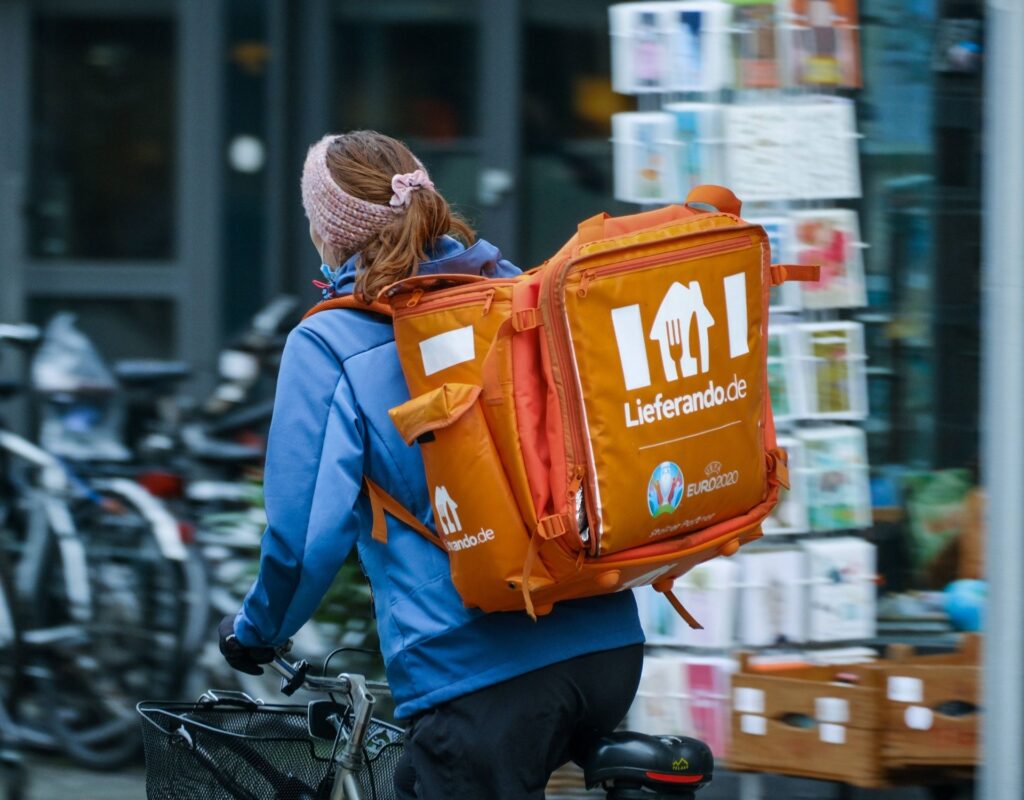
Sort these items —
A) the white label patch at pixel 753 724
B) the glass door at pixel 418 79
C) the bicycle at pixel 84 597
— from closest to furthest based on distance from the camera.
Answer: the white label patch at pixel 753 724
the bicycle at pixel 84 597
the glass door at pixel 418 79

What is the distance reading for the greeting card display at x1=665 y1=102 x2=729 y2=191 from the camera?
173 inches

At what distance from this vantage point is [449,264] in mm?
2723

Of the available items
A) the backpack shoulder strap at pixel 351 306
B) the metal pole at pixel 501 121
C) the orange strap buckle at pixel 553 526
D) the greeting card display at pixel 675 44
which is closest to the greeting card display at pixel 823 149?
the greeting card display at pixel 675 44

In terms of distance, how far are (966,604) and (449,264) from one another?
218 cm

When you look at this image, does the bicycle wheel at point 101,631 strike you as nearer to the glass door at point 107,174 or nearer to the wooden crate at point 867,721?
the glass door at point 107,174

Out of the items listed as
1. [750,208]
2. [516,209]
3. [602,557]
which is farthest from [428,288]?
[516,209]

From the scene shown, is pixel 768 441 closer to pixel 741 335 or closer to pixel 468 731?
pixel 741 335

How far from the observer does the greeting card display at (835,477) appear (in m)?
4.45

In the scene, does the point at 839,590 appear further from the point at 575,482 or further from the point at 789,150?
the point at 575,482

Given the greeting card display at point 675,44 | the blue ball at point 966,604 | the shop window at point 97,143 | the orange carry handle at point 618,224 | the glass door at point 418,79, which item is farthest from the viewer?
the shop window at point 97,143

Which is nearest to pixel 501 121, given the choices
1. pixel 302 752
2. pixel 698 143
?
pixel 698 143

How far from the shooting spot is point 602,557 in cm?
253

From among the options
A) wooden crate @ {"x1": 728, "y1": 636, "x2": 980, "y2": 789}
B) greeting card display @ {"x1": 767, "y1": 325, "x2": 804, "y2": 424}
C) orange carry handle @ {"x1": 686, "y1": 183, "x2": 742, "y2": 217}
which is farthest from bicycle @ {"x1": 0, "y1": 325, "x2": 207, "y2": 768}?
orange carry handle @ {"x1": 686, "y1": 183, "x2": 742, "y2": 217}

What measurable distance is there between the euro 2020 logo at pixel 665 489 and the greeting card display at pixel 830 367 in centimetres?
193
